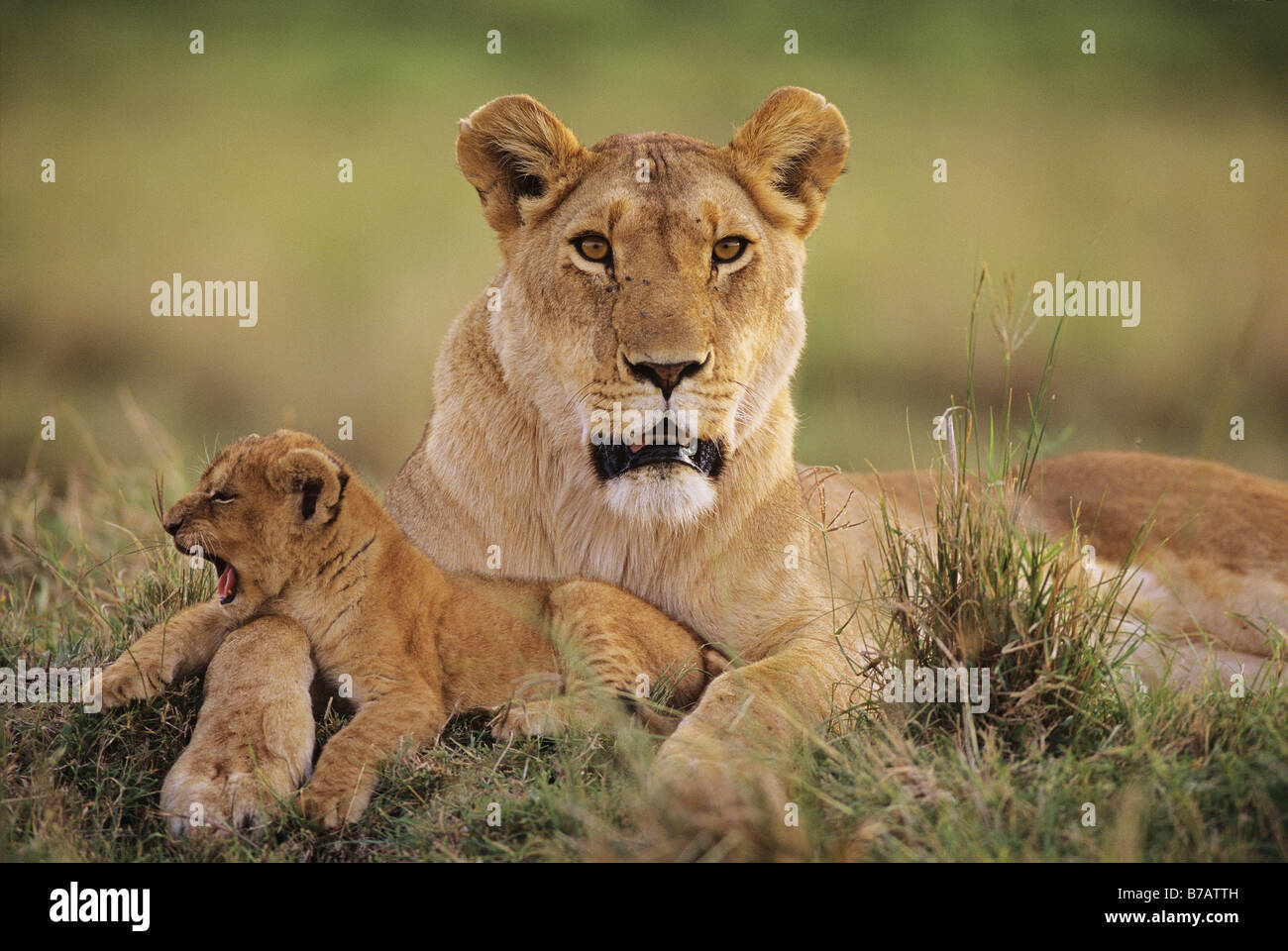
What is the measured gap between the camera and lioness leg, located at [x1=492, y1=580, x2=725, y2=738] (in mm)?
3357

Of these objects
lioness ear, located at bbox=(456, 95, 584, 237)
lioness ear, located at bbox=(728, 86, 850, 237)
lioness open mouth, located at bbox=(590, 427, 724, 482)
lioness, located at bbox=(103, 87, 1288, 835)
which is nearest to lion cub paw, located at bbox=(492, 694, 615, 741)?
lioness, located at bbox=(103, 87, 1288, 835)

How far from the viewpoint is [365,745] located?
3.16 metres

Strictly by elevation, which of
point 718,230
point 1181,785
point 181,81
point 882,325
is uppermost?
point 181,81

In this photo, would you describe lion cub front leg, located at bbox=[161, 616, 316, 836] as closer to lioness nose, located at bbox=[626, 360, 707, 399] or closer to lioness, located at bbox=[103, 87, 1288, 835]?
lioness, located at bbox=[103, 87, 1288, 835]

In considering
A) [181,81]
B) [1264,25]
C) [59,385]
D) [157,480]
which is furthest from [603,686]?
[181,81]

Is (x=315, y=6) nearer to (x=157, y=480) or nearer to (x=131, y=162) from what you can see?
(x=131, y=162)

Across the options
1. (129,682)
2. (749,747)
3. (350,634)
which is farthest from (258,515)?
(749,747)

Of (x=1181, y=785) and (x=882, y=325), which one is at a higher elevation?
(x=882, y=325)

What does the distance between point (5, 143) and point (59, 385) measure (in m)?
2.43

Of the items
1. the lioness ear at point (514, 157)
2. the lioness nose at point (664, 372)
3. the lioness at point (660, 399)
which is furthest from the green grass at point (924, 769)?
the lioness ear at point (514, 157)

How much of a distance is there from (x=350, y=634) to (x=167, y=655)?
19.5 inches

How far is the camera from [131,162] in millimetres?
10992

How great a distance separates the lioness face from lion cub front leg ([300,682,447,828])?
0.70 m

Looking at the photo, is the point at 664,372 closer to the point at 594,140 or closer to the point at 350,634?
the point at 350,634
